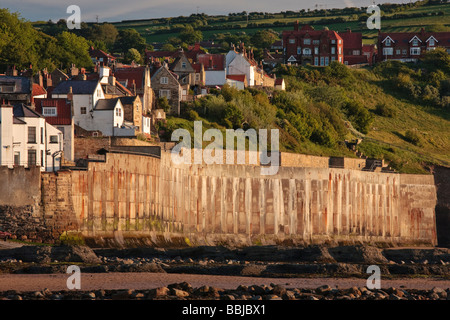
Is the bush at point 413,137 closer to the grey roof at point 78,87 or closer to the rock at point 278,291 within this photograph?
the grey roof at point 78,87

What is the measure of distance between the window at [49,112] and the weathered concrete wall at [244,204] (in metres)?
8.07

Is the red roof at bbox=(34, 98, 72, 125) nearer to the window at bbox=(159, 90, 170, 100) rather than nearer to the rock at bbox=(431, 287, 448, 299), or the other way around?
the window at bbox=(159, 90, 170, 100)

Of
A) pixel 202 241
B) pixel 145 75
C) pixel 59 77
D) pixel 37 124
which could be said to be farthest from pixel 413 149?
pixel 37 124

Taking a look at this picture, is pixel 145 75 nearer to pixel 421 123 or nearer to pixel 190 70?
pixel 190 70

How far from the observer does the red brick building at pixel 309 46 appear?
14775 centimetres

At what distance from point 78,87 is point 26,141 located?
600 inches

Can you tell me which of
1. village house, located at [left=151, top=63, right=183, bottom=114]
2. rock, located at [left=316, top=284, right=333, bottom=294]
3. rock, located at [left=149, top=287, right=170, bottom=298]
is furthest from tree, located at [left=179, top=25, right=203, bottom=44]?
rock, located at [left=149, top=287, right=170, bottom=298]

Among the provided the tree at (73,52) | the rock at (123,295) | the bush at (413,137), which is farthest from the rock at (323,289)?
the bush at (413,137)

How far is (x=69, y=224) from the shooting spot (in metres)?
60.4

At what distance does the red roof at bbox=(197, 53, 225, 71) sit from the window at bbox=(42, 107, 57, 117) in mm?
42439

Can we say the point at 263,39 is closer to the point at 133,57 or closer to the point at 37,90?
the point at 133,57

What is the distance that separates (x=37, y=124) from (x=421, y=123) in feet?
245

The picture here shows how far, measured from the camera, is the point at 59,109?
7375 cm

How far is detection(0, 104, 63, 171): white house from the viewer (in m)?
63.3
